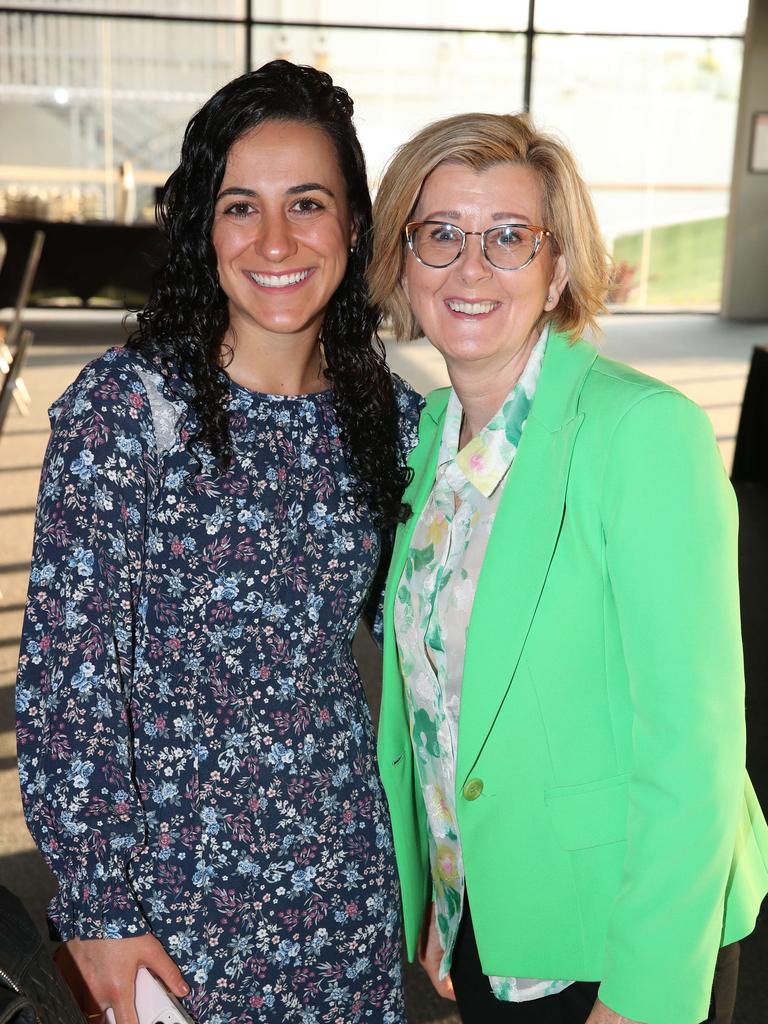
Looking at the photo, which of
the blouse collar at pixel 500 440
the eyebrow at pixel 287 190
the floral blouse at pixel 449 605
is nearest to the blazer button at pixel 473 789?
the floral blouse at pixel 449 605

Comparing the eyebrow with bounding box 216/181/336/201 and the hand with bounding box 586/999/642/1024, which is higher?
the eyebrow with bounding box 216/181/336/201

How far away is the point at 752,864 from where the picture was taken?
144cm

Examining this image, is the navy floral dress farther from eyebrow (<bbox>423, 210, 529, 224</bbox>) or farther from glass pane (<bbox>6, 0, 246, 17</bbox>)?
glass pane (<bbox>6, 0, 246, 17</bbox>)

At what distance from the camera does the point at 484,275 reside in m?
1.48

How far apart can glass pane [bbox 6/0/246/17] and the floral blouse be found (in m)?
13.4

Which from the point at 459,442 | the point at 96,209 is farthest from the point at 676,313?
the point at 459,442

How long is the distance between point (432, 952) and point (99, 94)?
13.6m

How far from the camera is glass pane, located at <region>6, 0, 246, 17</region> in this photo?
43.0 ft

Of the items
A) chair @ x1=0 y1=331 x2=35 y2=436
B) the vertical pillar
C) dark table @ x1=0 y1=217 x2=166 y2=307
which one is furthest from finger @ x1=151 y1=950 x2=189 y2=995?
the vertical pillar

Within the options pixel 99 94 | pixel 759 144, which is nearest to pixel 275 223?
pixel 99 94

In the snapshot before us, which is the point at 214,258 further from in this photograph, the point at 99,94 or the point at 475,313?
the point at 99,94

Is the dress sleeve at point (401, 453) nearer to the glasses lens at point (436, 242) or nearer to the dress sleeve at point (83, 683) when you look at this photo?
the glasses lens at point (436, 242)

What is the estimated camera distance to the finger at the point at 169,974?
1391mm

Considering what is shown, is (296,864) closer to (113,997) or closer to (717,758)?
(113,997)
